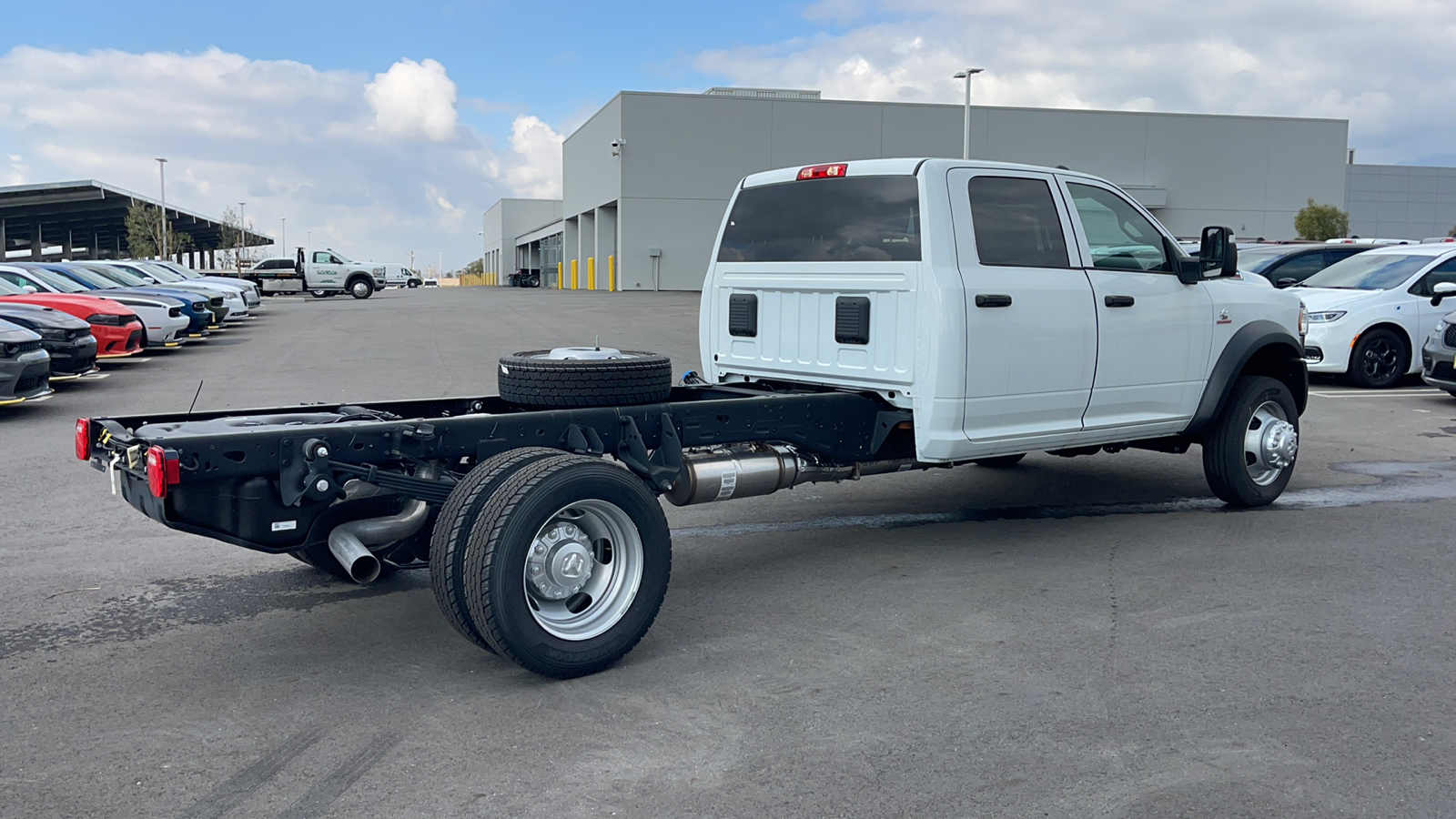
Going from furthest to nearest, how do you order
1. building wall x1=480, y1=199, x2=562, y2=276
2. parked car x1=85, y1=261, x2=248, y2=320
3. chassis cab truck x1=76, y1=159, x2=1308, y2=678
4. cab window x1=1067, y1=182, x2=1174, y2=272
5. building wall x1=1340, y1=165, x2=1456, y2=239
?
building wall x1=480, y1=199, x2=562, y2=276 → building wall x1=1340, y1=165, x2=1456, y2=239 → parked car x1=85, y1=261, x2=248, y2=320 → cab window x1=1067, y1=182, x2=1174, y2=272 → chassis cab truck x1=76, y1=159, x2=1308, y2=678

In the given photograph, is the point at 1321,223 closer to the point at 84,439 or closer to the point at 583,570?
the point at 583,570

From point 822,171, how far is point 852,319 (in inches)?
37.2

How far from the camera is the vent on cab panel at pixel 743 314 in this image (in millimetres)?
6664

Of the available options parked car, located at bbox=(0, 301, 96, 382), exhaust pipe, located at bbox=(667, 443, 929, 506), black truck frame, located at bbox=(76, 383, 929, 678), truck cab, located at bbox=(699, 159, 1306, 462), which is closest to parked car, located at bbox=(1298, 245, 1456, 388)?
truck cab, located at bbox=(699, 159, 1306, 462)

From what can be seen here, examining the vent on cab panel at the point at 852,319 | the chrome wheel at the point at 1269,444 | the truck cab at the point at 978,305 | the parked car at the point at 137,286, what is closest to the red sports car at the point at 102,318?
the parked car at the point at 137,286

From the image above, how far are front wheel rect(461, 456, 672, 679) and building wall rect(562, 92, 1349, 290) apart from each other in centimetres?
4532

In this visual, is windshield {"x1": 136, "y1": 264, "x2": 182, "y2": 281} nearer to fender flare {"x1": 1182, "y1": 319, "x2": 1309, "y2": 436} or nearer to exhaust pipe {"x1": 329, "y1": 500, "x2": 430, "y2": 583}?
exhaust pipe {"x1": 329, "y1": 500, "x2": 430, "y2": 583}

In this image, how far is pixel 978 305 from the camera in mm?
5738

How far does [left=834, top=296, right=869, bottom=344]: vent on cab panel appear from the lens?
5965 millimetres

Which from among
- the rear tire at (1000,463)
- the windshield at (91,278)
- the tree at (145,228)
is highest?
the tree at (145,228)

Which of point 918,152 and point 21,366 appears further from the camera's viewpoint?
point 918,152

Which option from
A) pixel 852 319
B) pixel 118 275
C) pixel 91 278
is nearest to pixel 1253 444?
pixel 852 319

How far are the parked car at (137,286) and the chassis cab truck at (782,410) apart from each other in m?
16.6

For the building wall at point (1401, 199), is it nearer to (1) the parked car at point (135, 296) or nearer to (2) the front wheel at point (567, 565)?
(1) the parked car at point (135, 296)
